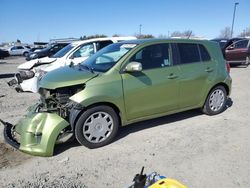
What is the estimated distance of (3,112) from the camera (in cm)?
615

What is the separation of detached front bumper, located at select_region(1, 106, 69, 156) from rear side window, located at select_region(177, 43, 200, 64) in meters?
2.65

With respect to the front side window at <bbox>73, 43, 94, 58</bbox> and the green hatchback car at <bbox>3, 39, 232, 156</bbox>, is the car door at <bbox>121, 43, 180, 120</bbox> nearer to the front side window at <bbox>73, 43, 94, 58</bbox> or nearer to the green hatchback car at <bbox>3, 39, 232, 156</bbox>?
the green hatchback car at <bbox>3, 39, 232, 156</bbox>

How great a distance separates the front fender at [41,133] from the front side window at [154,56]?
5.49ft

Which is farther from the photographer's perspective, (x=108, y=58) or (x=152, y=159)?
(x=108, y=58)

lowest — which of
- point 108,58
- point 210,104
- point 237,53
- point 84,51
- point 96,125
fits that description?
point 210,104

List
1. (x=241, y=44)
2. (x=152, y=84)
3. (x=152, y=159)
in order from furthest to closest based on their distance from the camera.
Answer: (x=241, y=44) < (x=152, y=84) < (x=152, y=159)

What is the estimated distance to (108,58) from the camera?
15.2 ft

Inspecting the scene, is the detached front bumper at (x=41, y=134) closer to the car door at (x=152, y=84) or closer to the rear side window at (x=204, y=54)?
the car door at (x=152, y=84)

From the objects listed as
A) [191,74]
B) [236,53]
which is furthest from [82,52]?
[236,53]

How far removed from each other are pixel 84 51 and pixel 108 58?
4917 millimetres

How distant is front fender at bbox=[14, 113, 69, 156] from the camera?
12.3 feet

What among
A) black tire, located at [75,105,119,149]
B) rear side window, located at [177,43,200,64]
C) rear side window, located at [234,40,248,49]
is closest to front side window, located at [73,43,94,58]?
rear side window, located at [177,43,200,64]

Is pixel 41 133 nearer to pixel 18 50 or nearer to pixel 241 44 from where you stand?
pixel 241 44

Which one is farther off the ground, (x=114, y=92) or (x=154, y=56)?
(x=154, y=56)
